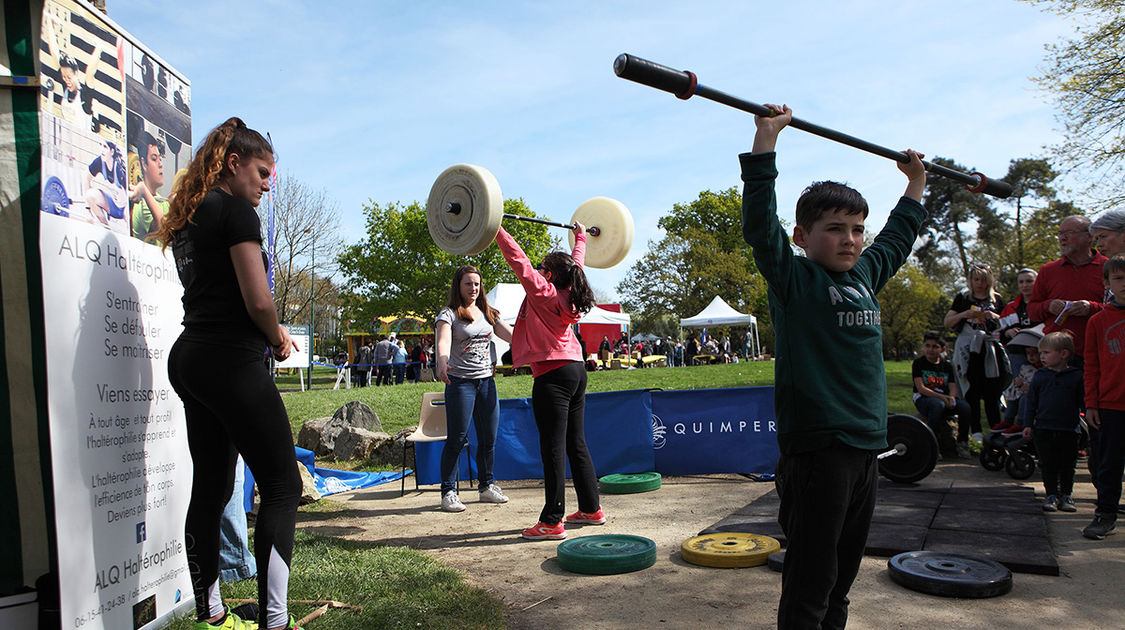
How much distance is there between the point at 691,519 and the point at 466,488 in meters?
2.70

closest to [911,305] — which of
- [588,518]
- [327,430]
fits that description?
[327,430]

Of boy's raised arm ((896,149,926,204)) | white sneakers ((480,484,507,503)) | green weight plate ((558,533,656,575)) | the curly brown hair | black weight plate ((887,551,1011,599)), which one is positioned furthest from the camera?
white sneakers ((480,484,507,503))

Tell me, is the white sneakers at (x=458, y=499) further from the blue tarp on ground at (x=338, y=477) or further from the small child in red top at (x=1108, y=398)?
the small child in red top at (x=1108, y=398)

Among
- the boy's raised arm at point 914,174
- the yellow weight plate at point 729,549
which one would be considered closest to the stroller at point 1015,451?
the yellow weight plate at point 729,549

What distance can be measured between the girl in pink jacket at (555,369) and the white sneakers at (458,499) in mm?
1058

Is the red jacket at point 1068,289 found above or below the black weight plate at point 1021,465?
above

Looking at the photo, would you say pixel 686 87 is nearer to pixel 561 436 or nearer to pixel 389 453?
pixel 561 436

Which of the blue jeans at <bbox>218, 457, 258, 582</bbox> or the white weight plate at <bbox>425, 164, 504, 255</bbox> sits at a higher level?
the white weight plate at <bbox>425, 164, 504, 255</bbox>

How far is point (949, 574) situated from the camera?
11.3 feet

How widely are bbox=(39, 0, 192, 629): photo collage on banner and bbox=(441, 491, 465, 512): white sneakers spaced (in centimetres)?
257

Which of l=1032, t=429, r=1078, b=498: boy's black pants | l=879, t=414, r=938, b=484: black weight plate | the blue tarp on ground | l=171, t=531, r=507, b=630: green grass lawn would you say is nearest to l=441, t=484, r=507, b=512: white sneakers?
the blue tarp on ground

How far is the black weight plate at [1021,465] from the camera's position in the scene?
629 cm

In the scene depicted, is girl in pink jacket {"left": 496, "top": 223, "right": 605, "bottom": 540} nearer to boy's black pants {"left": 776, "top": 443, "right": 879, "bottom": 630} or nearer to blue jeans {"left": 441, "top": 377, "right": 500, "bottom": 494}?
Result: blue jeans {"left": 441, "top": 377, "right": 500, "bottom": 494}

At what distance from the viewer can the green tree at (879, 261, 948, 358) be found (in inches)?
1713
